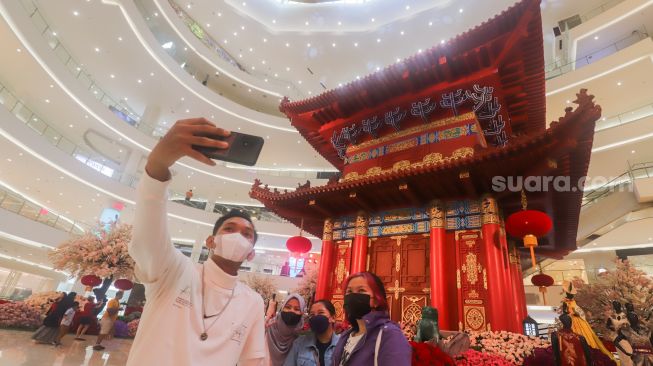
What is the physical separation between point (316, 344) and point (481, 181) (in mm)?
4802

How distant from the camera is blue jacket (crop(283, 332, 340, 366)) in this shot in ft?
11.3

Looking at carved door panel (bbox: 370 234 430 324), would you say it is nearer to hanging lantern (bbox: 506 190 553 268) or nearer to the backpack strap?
hanging lantern (bbox: 506 190 553 268)

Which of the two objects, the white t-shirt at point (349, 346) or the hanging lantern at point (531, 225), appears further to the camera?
the hanging lantern at point (531, 225)

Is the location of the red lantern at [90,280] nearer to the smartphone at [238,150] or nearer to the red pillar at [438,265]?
the red pillar at [438,265]

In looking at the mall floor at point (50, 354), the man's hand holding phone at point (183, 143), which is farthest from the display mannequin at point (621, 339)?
the mall floor at point (50, 354)

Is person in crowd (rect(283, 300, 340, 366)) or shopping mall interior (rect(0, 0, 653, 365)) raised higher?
shopping mall interior (rect(0, 0, 653, 365))

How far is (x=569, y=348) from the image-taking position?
3891 mm

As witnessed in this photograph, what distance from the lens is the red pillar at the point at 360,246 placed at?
7.73m

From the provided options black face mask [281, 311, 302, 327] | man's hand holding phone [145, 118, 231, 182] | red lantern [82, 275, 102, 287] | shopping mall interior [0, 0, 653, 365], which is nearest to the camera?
man's hand holding phone [145, 118, 231, 182]

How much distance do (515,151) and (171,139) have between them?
6.00 m

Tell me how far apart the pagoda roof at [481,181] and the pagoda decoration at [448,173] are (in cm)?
2

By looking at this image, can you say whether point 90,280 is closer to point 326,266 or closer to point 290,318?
point 326,266

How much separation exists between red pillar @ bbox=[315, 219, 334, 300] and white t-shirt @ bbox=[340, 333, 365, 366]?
5.63 metres

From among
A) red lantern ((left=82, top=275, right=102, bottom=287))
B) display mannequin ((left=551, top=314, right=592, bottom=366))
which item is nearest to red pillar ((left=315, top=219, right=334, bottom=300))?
display mannequin ((left=551, top=314, right=592, bottom=366))
